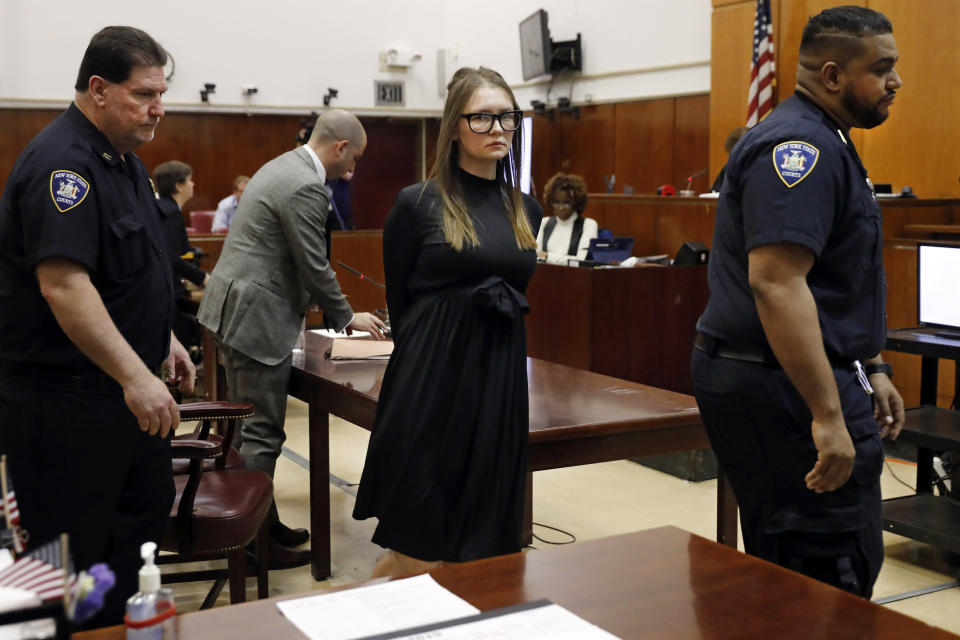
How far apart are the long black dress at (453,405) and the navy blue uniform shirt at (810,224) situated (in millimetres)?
618

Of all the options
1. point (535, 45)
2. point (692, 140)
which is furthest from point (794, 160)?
point (535, 45)

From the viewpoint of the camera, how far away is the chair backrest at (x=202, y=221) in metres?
11.4

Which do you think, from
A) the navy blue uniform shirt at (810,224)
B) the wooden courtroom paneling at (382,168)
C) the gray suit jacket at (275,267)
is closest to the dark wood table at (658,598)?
the navy blue uniform shirt at (810,224)

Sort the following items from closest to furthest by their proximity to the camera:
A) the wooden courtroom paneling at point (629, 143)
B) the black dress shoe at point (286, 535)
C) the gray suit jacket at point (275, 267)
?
1. the gray suit jacket at point (275, 267)
2. the black dress shoe at point (286, 535)
3. the wooden courtroom paneling at point (629, 143)

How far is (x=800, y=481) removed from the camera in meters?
2.00

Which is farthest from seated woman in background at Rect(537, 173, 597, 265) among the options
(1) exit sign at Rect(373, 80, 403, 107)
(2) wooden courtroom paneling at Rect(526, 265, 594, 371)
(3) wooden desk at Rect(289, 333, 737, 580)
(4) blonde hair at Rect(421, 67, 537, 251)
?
(1) exit sign at Rect(373, 80, 403, 107)

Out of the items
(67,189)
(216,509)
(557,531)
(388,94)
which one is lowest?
(557,531)

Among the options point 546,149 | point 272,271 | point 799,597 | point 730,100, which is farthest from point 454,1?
point 799,597

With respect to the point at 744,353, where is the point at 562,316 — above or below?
below

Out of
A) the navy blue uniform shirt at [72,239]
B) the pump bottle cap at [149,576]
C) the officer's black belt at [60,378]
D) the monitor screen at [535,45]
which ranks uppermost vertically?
the monitor screen at [535,45]

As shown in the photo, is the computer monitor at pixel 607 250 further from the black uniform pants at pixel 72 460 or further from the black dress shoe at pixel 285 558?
the black uniform pants at pixel 72 460

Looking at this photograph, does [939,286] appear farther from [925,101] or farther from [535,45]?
[535,45]

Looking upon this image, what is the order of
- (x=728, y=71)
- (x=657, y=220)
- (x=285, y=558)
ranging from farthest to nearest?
(x=728, y=71) → (x=657, y=220) → (x=285, y=558)

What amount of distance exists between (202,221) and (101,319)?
31.4 ft
